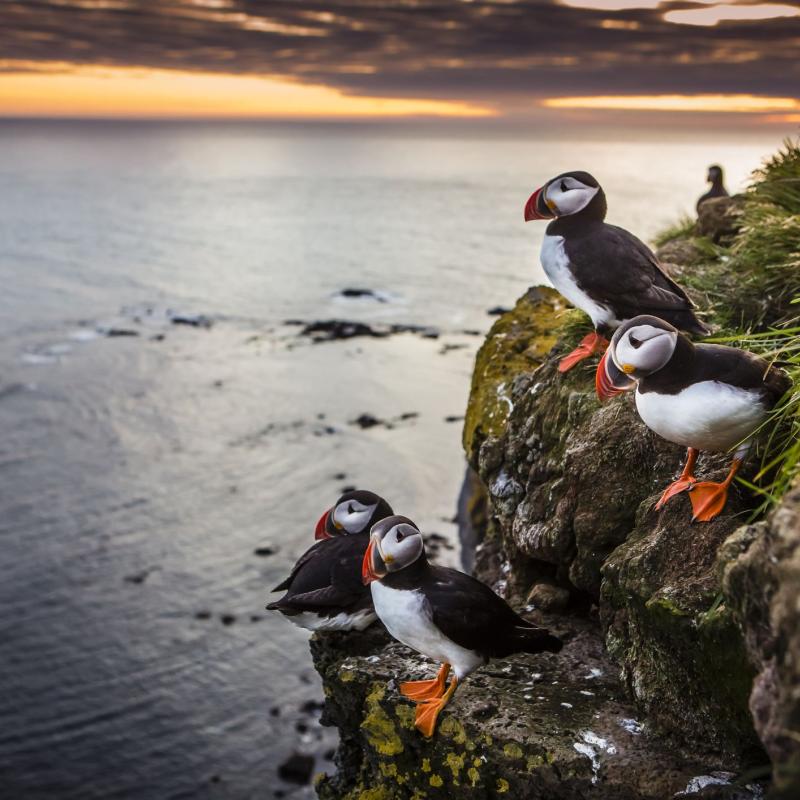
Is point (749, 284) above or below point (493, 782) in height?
above

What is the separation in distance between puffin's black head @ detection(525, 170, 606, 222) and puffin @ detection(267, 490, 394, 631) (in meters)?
2.76

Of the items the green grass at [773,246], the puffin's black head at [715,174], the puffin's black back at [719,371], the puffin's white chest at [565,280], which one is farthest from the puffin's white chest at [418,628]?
the puffin's black head at [715,174]

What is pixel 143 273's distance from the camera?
54.3m

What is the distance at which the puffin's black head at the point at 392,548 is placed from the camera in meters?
5.05

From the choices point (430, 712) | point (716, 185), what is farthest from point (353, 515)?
point (716, 185)

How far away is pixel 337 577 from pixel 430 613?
1530mm

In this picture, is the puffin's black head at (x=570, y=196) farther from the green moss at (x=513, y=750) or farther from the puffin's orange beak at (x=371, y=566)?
the green moss at (x=513, y=750)

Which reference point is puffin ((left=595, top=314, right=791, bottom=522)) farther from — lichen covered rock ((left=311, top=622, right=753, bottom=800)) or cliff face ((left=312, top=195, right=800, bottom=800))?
lichen covered rock ((left=311, top=622, right=753, bottom=800))

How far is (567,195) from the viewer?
636cm

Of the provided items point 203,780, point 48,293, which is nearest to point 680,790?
point 203,780

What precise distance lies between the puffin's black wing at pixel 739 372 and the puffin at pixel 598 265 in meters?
1.57

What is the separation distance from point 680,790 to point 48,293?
158 feet

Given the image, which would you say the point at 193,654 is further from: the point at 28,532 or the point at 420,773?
the point at 420,773

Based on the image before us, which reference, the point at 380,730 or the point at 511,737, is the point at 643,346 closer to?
the point at 511,737
